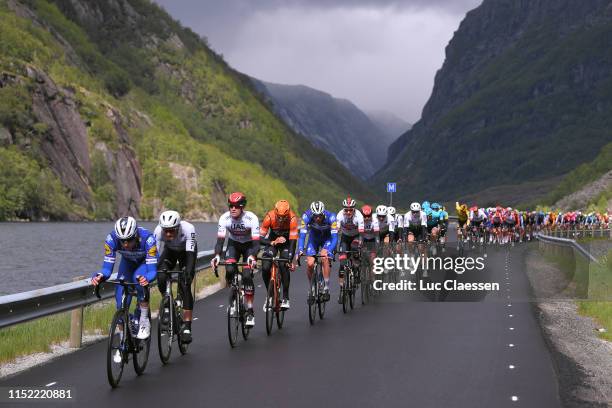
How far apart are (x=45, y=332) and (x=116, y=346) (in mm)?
4682

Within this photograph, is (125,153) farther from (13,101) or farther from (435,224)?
(435,224)

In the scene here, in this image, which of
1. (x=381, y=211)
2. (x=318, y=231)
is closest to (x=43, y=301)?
(x=318, y=231)

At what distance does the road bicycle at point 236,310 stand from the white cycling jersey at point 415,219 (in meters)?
9.47

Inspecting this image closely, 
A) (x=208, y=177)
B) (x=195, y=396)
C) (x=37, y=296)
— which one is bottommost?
(x=195, y=396)

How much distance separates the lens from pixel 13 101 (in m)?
108

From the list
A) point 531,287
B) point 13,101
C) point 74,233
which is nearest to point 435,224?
point 531,287

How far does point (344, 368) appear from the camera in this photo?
1031 cm

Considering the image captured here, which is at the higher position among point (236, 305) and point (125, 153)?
point (125, 153)

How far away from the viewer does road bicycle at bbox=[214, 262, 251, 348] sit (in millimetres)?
12125

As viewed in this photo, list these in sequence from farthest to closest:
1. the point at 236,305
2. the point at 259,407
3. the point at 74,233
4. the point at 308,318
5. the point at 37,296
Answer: the point at 74,233, the point at 308,318, the point at 236,305, the point at 37,296, the point at 259,407

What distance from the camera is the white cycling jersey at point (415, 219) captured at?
71.2ft

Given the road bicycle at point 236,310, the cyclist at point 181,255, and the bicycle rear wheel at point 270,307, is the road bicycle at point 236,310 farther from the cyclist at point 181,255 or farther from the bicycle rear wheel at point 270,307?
the cyclist at point 181,255

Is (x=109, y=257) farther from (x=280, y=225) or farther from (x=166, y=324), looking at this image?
(x=280, y=225)

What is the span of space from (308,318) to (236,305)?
10.4 ft
